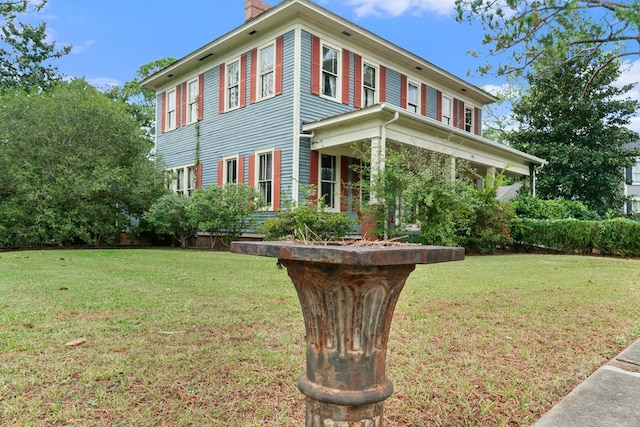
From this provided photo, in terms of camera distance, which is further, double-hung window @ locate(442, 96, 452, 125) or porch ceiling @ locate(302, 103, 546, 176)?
double-hung window @ locate(442, 96, 452, 125)

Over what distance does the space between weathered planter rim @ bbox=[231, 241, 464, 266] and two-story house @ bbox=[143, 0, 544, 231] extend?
26.9 feet

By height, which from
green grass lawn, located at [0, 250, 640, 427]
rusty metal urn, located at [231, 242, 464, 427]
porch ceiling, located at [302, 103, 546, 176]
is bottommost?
green grass lawn, located at [0, 250, 640, 427]

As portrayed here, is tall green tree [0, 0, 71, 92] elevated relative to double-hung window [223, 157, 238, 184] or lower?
elevated

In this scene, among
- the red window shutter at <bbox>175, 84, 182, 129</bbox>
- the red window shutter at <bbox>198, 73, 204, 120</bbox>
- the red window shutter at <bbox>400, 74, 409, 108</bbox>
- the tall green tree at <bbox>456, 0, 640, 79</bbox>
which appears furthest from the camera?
the red window shutter at <bbox>175, 84, 182, 129</bbox>

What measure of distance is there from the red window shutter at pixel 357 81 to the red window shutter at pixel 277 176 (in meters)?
2.79

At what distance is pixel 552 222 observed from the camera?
11.2 metres

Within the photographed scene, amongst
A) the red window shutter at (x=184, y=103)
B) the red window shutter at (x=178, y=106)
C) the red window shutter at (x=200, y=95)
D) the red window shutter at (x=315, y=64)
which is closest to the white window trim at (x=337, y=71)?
the red window shutter at (x=315, y=64)

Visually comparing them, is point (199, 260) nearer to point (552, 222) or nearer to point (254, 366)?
point (254, 366)

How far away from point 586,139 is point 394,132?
13.1 metres

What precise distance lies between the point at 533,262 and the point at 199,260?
22.3ft

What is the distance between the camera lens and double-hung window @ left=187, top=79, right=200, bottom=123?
14289 millimetres

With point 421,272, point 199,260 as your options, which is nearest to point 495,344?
point 421,272

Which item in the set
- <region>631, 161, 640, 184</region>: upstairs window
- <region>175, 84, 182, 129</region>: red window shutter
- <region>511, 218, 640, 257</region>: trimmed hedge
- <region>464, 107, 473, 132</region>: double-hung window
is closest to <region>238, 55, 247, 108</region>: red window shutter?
<region>175, 84, 182, 129</region>: red window shutter

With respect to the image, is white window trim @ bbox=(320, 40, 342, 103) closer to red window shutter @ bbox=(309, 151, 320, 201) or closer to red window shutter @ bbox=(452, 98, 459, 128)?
red window shutter @ bbox=(309, 151, 320, 201)
